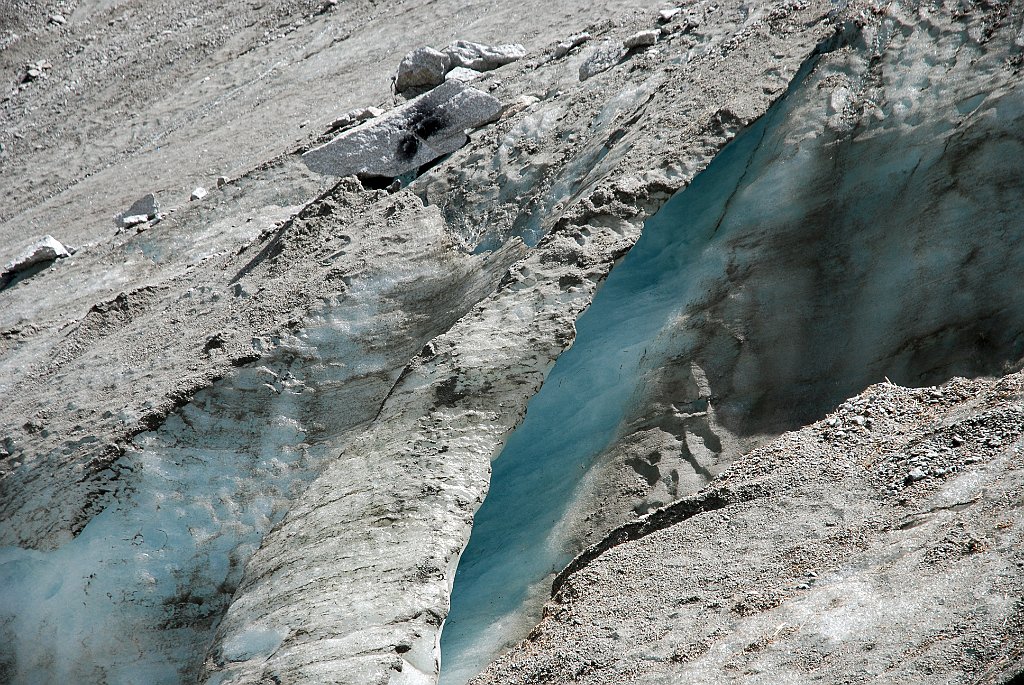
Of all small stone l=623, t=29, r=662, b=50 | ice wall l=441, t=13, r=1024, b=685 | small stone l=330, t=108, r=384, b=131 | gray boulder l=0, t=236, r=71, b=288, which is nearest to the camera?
ice wall l=441, t=13, r=1024, b=685

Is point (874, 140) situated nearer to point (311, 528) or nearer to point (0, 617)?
point (311, 528)

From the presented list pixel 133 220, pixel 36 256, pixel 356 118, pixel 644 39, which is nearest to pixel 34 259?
pixel 36 256

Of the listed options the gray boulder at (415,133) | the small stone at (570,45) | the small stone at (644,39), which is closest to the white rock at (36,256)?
the gray boulder at (415,133)

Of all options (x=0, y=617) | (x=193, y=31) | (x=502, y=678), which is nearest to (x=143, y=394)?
(x=0, y=617)

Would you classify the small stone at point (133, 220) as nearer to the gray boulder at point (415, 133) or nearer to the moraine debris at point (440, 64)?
the gray boulder at point (415, 133)

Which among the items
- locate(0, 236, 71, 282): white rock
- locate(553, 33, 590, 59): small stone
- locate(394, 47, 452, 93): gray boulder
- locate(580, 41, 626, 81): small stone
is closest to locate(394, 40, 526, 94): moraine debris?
locate(394, 47, 452, 93): gray boulder

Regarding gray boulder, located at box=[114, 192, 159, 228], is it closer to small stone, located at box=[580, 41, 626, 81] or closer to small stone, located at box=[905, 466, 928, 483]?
small stone, located at box=[580, 41, 626, 81]
